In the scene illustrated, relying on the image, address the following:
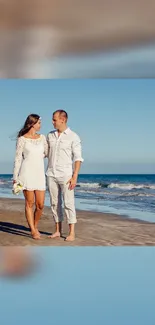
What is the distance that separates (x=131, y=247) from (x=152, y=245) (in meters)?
0.24

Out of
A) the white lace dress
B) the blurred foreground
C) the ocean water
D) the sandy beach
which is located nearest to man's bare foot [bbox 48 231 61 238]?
the sandy beach

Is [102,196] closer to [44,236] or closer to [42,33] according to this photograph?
[44,236]

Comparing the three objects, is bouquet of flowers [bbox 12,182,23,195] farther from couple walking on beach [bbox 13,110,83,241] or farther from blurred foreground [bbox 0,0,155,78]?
blurred foreground [bbox 0,0,155,78]

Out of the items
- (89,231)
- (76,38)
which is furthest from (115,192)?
(76,38)

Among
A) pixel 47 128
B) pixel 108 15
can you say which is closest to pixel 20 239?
pixel 108 15

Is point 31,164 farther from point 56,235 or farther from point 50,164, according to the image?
point 56,235

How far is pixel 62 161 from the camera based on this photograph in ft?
16.5

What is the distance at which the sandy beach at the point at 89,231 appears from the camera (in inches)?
208

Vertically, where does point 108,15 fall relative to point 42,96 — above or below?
below

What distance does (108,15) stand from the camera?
147 inches

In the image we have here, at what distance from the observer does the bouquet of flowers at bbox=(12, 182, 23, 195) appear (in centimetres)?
506

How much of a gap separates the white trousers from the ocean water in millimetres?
3901

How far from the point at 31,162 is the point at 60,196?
1.33ft

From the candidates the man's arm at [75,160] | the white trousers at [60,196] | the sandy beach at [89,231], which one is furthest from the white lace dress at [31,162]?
the sandy beach at [89,231]
